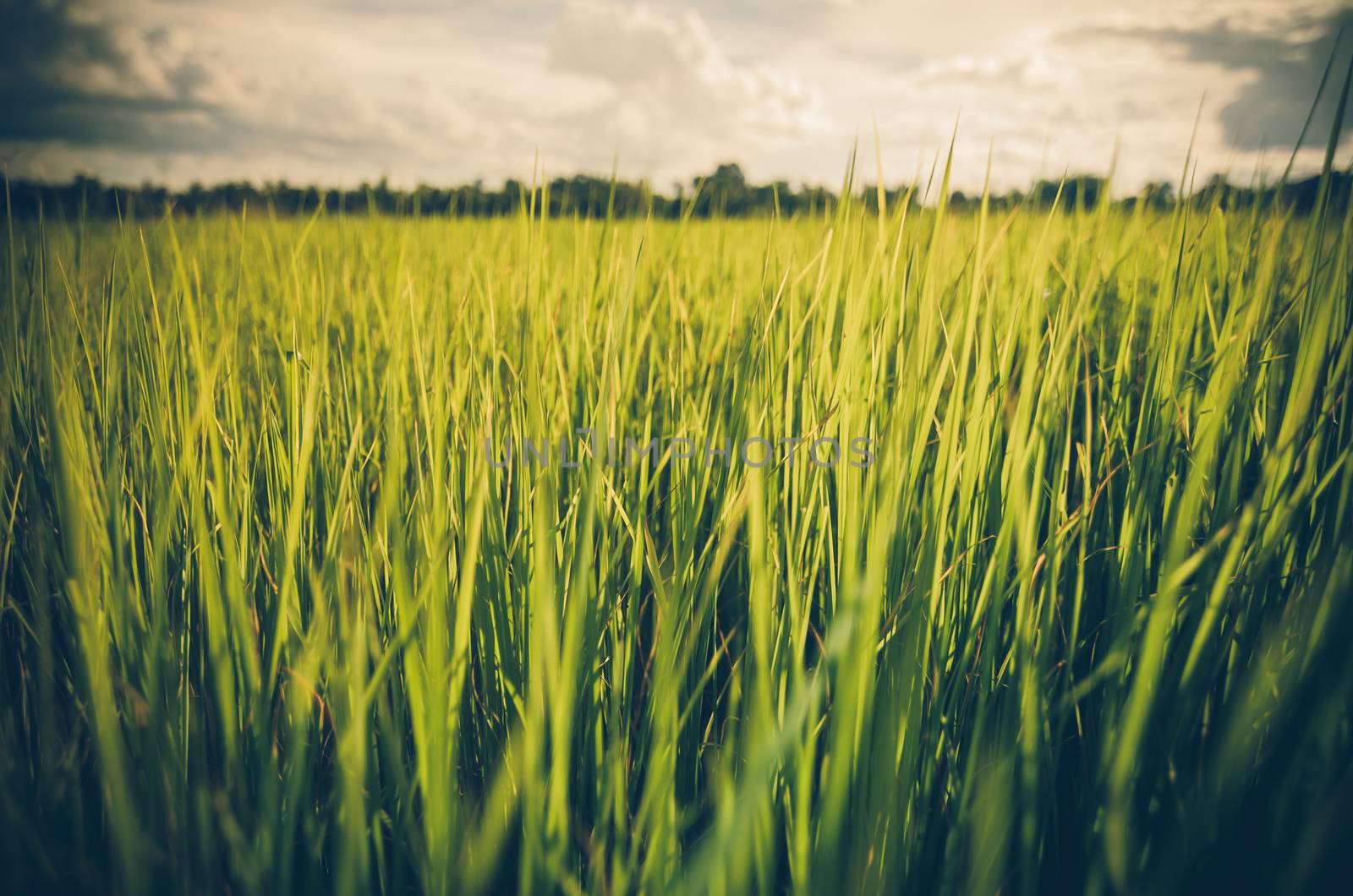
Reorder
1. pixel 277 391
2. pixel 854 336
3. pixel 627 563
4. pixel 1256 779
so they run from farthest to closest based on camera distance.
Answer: pixel 277 391
pixel 627 563
pixel 854 336
pixel 1256 779

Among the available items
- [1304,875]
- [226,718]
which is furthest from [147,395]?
[1304,875]

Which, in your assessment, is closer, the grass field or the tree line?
the grass field

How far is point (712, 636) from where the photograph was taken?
67cm

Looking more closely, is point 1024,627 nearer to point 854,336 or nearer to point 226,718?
point 854,336

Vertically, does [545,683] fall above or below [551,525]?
below

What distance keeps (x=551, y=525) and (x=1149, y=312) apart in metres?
1.41

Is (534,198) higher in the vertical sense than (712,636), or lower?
higher

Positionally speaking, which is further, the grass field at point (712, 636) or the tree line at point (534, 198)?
the tree line at point (534, 198)

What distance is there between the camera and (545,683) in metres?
0.53

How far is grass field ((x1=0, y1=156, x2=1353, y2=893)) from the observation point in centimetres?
38

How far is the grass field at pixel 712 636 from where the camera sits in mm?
384

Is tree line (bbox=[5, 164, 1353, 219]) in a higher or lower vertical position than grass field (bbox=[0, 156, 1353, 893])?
higher

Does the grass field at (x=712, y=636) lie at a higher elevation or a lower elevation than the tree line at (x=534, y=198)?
lower

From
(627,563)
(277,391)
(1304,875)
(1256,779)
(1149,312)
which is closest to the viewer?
(1304,875)
